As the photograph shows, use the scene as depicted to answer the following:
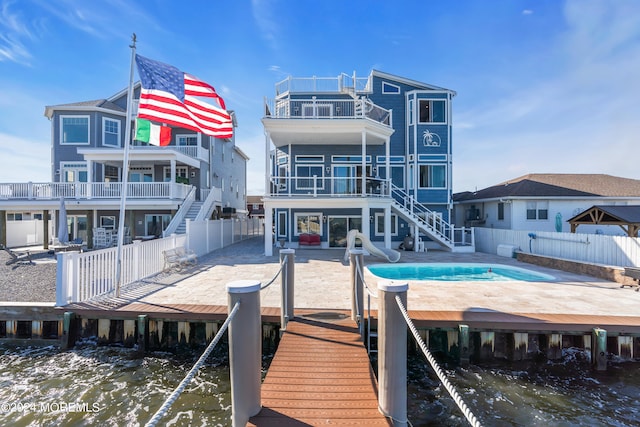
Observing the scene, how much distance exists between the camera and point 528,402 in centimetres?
490

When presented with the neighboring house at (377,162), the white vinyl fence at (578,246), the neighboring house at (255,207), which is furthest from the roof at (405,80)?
the neighboring house at (255,207)

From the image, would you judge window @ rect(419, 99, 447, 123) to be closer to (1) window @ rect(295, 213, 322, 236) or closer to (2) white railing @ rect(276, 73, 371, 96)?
(2) white railing @ rect(276, 73, 371, 96)

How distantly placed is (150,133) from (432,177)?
16.8 meters

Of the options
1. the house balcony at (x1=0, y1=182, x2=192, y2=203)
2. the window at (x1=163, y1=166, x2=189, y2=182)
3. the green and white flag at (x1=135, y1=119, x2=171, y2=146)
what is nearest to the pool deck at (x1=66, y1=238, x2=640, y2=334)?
the green and white flag at (x1=135, y1=119, x2=171, y2=146)

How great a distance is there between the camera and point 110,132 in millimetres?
21703

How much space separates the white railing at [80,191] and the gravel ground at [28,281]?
175 inches

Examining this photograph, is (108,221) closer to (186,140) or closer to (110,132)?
(110,132)

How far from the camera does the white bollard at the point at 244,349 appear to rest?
312 centimetres

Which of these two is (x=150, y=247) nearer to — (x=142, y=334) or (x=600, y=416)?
(x=142, y=334)

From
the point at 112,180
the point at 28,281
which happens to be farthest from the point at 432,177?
the point at 112,180

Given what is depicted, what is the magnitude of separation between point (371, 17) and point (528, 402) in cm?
1402

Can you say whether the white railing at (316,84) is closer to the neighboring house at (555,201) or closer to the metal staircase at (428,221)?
the metal staircase at (428,221)

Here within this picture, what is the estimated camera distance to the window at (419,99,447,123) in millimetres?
19953

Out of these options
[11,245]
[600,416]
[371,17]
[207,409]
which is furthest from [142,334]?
[11,245]
